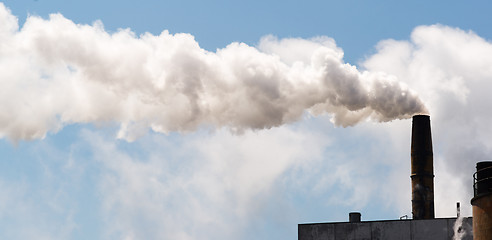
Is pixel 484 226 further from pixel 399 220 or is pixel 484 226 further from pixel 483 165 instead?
pixel 399 220

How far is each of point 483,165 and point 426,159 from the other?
15.5 m

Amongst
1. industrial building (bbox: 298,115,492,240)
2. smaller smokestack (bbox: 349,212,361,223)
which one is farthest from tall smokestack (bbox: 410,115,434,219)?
smaller smokestack (bbox: 349,212,361,223)

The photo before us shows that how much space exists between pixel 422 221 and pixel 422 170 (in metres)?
6.91

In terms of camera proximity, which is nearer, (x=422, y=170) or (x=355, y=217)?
(x=355, y=217)

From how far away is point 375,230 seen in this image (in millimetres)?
37969

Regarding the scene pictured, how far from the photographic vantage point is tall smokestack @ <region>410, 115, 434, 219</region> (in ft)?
140

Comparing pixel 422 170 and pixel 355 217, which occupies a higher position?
pixel 422 170

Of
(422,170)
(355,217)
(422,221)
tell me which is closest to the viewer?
(422,221)

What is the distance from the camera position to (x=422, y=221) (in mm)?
36719

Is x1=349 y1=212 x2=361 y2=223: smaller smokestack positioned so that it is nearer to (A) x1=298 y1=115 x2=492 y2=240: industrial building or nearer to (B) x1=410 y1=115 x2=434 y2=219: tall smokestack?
(A) x1=298 y1=115 x2=492 y2=240: industrial building

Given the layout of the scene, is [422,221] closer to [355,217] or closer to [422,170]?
[355,217]

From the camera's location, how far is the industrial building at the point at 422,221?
26.3m

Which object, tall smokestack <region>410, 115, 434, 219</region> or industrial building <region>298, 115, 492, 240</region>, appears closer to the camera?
industrial building <region>298, 115, 492, 240</region>

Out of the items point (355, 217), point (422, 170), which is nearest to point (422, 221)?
point (355, 217)
